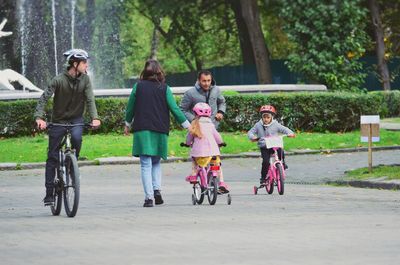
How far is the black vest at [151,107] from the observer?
1623 cm

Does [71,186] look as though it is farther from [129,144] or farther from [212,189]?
[129,144]

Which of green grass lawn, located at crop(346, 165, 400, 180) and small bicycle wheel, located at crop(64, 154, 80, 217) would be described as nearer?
small bicycle wheel, located at crop(64, 154, 80, 217)

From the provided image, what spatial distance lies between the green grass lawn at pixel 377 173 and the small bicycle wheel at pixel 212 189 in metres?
4.56

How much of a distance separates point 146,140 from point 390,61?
122 ft

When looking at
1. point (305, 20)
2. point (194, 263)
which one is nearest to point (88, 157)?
point (194, 263)

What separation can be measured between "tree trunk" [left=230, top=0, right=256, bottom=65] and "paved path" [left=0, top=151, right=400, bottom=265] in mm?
32139

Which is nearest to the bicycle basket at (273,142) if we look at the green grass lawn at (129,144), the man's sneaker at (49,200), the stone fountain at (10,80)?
the man's sneaker at (49,200)

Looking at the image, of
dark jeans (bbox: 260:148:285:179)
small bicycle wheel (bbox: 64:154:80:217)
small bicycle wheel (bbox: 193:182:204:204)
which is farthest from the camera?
dark jeans (bbox: 260:148:285:179)

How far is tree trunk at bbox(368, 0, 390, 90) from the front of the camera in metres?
49.8

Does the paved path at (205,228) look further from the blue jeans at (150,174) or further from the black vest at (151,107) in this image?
the black vest at (151,107)

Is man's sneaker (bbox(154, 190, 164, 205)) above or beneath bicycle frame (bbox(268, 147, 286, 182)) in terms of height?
beneath

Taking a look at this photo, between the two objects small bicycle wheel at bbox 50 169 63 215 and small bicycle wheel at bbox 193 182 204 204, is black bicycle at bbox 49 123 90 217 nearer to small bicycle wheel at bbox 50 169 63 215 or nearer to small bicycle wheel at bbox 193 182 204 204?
small bicycle wheel at bbox 50 169 63 215

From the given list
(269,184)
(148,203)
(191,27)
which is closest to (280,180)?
(269,184)

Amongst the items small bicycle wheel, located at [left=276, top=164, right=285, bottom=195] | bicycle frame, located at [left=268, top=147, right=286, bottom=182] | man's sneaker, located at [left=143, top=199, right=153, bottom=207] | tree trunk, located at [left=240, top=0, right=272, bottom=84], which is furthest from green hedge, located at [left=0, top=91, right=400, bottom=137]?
man's sneaker, located at [left=143, top=199, right=153, bottom=207]
